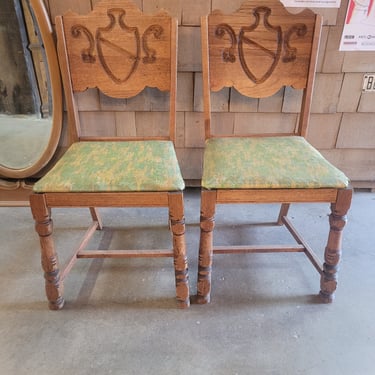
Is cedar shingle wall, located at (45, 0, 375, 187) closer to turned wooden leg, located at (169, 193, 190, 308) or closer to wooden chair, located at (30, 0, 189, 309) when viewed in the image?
wooden chair, located at (30, 0, 189, 309)

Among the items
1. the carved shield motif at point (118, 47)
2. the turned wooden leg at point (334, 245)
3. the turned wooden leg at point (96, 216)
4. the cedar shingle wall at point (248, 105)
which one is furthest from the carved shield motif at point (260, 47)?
the turned wooden leg at point (96, 216)

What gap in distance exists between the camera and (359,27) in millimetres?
1432

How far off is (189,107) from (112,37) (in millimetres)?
497

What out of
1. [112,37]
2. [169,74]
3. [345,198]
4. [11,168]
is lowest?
[11,168]

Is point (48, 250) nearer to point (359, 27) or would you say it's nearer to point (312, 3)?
point (312, 3)

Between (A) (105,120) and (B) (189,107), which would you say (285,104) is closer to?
(B) (189,107)

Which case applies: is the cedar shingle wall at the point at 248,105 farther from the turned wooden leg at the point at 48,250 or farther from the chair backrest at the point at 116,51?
the turned wooden leg at the point at 48,250

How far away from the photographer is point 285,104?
1.58 m

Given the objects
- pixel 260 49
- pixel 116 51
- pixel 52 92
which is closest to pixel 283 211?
pixel 260 49

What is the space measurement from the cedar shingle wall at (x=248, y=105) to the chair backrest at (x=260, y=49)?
0.23 meters

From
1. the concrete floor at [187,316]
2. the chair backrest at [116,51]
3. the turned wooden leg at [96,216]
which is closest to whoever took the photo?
the concrete floor at [187,316]

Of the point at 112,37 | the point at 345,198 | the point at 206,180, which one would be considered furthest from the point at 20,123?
the point at 345,198

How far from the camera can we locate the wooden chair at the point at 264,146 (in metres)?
1.00

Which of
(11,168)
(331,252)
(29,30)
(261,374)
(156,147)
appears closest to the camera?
(261,374)
